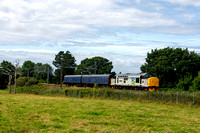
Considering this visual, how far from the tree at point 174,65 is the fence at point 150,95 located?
81.6 feet

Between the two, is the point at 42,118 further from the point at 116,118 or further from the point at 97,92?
the point at 97,92

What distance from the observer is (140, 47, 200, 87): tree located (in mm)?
54969

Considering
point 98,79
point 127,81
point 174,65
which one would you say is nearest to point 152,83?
point 127,81

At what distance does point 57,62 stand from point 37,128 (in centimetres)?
9659

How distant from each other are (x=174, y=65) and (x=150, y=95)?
28.0 metres

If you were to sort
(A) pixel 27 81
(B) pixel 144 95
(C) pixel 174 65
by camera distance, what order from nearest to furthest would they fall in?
(B) pixel 144 95
(C) pixel 174 65
(A) pixel 27 81

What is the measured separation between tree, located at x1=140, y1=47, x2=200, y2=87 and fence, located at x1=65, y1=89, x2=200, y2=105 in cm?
2487

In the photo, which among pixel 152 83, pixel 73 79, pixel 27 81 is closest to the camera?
pixel 152 83

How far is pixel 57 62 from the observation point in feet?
356

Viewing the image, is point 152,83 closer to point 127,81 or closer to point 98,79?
point 127,81

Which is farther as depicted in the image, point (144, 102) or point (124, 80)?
point (124, 80)

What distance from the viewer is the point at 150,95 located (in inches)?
1180

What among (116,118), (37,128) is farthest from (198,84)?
(37,128)

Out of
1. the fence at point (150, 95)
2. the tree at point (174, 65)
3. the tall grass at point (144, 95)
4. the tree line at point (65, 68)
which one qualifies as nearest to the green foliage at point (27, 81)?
the tree line at point (65, 68)
